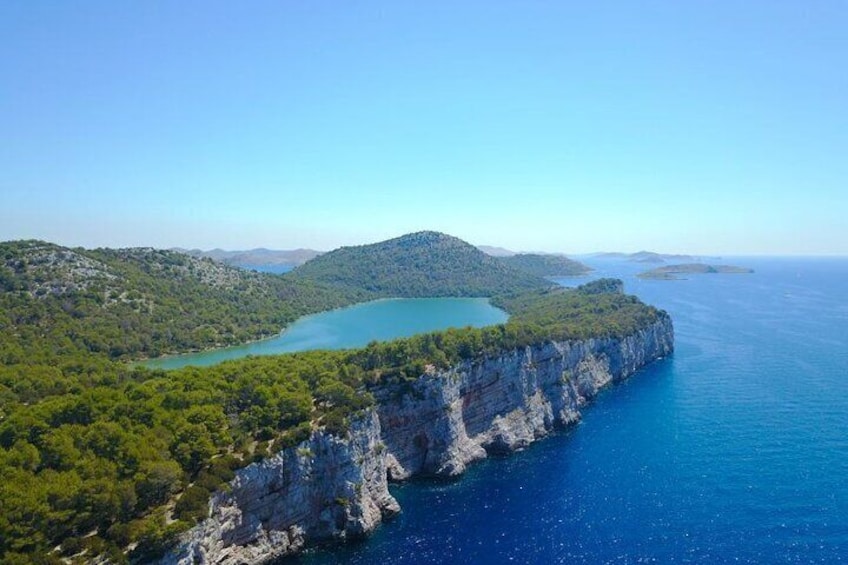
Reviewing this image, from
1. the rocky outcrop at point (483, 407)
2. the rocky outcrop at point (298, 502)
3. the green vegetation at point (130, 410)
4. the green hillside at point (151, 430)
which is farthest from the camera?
the rocky outcrop at point (483, 407)

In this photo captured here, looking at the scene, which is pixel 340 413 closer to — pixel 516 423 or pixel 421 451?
pixel 421 451

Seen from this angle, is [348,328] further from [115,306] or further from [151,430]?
[151,430]

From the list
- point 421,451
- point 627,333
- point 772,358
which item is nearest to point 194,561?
point 421,451

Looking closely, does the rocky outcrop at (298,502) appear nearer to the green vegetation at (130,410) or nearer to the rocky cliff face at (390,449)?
the rocky cliff face at (390,449)

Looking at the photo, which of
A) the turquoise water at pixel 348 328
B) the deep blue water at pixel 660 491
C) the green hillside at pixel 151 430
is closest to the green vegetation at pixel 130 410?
the green hillside at pixel 151 430

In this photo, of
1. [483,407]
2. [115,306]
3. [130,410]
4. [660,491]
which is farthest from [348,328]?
[660,491]

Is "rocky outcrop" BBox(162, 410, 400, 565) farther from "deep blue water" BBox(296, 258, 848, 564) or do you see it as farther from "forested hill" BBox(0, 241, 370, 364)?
"forested hill" BBox(0, 241, 370, 364)

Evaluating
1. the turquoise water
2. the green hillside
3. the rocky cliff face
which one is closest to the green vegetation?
the green hillside
